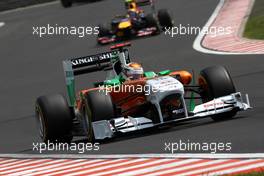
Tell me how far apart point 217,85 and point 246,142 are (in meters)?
2.53

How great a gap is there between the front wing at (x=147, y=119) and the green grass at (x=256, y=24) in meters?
11.4

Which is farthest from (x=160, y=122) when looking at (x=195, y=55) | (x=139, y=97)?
(x=195, y=55)

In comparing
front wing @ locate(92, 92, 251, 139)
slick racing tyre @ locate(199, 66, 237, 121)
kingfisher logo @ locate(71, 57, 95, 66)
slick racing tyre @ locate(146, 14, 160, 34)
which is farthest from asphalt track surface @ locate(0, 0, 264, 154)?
kingfisher logo @ locate(71, 57, 95, 66)

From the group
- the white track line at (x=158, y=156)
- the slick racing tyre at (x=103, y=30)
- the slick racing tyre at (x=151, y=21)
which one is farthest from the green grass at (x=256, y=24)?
the white track line at (x=158, y=156)

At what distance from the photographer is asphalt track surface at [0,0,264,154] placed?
11781mm

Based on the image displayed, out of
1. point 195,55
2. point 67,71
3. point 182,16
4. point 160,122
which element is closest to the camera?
point 160,122

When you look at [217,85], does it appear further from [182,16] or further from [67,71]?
[182,16]

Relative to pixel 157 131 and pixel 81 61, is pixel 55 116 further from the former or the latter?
pixel 157 131

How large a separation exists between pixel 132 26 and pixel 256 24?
497cm

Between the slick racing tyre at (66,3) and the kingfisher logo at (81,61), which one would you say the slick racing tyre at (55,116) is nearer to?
the kingfisher logo at (81,61)

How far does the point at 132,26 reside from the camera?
99.1 ft

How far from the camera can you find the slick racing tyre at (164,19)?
30.3 meters

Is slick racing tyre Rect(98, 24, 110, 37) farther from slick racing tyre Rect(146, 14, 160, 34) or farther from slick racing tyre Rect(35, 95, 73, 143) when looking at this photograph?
slick racing tyre Rect(35, 95, 73, 143)

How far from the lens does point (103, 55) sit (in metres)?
13.9
